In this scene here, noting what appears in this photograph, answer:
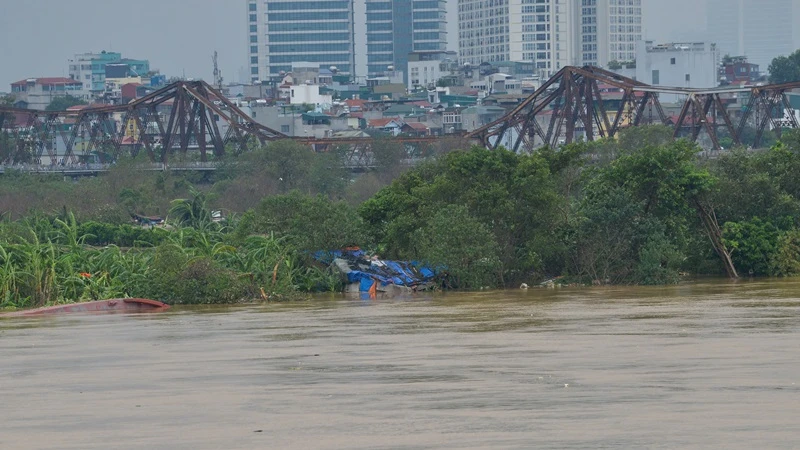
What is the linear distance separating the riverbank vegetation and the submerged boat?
27.9 inches

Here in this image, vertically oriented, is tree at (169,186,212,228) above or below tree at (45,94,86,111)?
below

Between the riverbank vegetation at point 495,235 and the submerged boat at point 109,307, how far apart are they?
2.32 ft

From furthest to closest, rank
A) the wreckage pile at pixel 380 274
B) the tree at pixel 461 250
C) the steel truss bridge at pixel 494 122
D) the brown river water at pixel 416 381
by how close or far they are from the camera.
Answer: the steel truss bridge at pixel 494 122
the wreckage pile at pixel 380 274
the tree at pixel 461 250
the brown river water at pixel 416 381

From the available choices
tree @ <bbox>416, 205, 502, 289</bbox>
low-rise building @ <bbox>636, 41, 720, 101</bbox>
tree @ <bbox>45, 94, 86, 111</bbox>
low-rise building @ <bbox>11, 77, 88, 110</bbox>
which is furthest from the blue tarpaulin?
low-rise building @ <bbox>11, 77, 88, 110</bbox>

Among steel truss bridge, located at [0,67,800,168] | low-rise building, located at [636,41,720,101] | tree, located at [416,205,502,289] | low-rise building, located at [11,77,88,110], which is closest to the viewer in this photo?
tree, located at [416,205,502,289]

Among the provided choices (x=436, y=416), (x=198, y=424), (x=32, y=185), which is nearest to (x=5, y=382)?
(x=198, y=424)

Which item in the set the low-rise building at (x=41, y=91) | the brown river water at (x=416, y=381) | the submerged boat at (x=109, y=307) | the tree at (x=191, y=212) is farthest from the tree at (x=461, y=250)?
the low-rise building at (x=41, y=91)

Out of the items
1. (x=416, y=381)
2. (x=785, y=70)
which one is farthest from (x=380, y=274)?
(x=785, y=70)

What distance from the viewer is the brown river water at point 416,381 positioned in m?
10.2

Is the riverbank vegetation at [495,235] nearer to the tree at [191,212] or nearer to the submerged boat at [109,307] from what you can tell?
the submerged boat at [109,307]

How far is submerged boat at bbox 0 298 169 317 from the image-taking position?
80.3 ft

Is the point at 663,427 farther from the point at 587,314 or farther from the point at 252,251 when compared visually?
the point at 252,251

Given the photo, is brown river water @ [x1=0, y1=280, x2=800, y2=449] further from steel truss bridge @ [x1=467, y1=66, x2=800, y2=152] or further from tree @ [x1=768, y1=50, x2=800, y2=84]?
tree @ [x1=768, y1=50, x2=800, y2=84]

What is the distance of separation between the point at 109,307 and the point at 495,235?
8325mm
